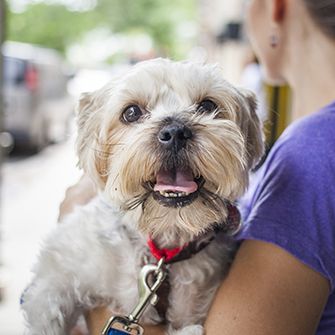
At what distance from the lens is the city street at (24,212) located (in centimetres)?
498

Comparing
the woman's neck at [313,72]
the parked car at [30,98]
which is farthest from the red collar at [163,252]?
the parked car at [30,98]

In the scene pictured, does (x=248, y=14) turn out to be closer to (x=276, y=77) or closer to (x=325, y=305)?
(x=276, y=77)

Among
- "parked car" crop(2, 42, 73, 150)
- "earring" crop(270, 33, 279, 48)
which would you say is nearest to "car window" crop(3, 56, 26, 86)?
"parked car" crop(2, 42, 73, 150)

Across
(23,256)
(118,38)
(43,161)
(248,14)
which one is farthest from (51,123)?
(118,38)

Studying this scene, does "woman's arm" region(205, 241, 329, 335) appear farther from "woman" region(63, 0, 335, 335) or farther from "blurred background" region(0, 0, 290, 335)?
"blurred background" region(0, 0, 290, 335)

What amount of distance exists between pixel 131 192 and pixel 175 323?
43 cm

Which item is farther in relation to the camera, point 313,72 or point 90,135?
point 313,72

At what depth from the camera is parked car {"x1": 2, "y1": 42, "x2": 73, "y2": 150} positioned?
10891 millimetres

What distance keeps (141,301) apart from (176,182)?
34cm

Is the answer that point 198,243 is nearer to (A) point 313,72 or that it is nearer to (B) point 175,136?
(B) point 175,136

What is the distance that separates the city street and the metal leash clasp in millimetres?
923

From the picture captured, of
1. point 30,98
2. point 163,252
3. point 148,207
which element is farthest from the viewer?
point 30,98

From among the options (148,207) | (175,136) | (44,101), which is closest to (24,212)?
(44,101)

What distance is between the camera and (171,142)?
1663 millimetres
